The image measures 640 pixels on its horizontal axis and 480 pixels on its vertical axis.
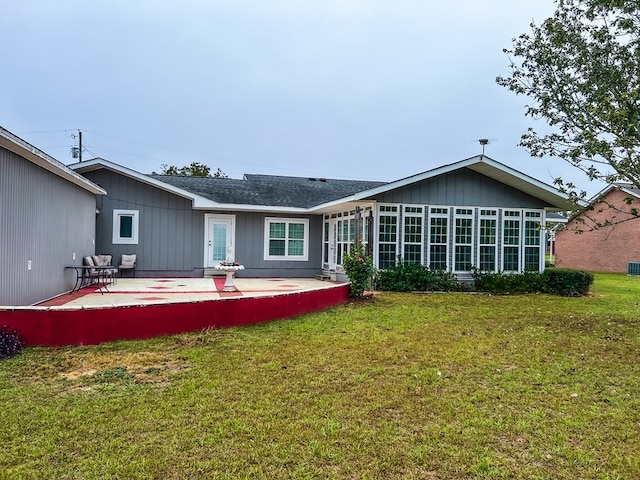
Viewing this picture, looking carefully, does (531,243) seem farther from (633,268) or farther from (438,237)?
(633,268)

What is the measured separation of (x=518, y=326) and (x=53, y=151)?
38982 mm

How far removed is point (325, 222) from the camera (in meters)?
16.2

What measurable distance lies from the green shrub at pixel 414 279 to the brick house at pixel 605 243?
1262 centimetres

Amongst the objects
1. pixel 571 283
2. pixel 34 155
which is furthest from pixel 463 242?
pixel 34 155

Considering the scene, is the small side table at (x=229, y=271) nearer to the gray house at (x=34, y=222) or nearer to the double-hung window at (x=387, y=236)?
the gray house at (x=34, y=222)

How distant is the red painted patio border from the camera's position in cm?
557

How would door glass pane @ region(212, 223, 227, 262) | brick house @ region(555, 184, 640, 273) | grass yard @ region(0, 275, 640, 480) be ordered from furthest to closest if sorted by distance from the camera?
brick house @ region(555, 184, 640, 273), door glass pane @ region(212, 223, 227, 262), grass yard @ region(0, 275, 640, 480)

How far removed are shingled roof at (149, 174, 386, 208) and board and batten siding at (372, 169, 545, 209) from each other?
215 cm

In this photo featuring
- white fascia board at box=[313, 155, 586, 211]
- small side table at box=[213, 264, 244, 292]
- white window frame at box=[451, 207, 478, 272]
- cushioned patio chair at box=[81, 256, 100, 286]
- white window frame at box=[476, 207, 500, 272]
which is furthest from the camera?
white window frame at box=[476, 207, 500, 272]

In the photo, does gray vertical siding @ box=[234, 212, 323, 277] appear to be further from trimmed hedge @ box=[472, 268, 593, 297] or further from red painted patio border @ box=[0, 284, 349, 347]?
red painted patio border @ box=[0, 284, 349, 347]

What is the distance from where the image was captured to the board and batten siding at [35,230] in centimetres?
697

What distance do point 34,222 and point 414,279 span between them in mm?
9085

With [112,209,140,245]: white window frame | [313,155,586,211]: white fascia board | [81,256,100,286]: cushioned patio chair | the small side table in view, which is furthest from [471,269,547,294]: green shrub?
[112,209,140,245]: white window frame

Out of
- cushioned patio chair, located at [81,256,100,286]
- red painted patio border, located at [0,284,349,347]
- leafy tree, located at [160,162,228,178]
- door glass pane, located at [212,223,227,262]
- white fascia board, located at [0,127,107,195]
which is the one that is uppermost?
leafy tree, located at [160,162,228,178]
